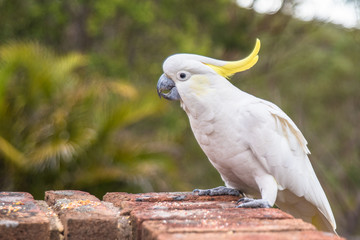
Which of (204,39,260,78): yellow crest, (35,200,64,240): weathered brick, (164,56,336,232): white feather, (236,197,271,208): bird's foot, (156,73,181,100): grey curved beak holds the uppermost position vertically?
(204,39,260,78): yellow crest

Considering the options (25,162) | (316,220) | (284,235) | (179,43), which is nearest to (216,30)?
(179,43)

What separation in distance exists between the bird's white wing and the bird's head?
221 millimetres

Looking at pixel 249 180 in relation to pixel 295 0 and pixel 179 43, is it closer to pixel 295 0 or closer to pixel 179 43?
pixel 179 43

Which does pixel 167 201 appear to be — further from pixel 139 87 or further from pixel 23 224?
pixel 139 87

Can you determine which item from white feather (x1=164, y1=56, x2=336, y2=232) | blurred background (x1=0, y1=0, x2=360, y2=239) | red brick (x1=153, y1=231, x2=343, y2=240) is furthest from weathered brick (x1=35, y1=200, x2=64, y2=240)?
blurred background (x1=0, y1=0, x2=360, y2=239)

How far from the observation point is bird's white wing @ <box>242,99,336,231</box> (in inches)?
94.9

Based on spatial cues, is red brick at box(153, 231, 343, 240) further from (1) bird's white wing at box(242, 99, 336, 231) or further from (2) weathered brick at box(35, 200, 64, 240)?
(1) bird's white wing at box(242, 99, 336, 231)

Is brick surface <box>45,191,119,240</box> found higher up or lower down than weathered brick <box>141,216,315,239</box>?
higher up

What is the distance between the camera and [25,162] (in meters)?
5.04

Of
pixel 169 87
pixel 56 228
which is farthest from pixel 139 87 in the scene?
pixel 56 228

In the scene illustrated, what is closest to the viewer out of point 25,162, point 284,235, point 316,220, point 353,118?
point 284,235

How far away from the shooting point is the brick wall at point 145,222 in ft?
5.05

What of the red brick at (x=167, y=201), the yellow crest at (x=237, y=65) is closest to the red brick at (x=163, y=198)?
the red brick at (x=167, y=201)

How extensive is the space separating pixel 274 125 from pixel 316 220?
683 millimetres
